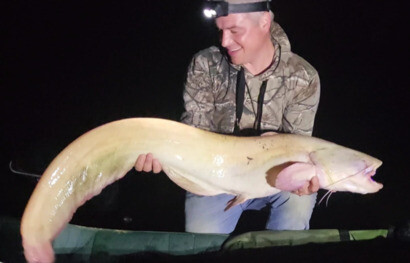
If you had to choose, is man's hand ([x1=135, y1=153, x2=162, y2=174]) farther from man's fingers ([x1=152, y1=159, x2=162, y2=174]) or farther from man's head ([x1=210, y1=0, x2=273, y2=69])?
man's head ([x1=210, y1=0, x2=273, y2=69])

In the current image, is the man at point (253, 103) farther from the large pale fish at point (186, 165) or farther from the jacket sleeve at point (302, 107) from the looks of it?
the large pale fish at point (186, 165)

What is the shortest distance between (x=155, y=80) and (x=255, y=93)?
9.91ft

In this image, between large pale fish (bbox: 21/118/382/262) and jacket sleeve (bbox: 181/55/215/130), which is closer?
large pale fish (bbox: 21/118/382/262)

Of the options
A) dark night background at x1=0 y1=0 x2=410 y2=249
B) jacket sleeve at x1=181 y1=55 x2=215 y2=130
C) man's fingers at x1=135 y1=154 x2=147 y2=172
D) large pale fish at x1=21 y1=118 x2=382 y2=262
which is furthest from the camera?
dark night background at x1=0 y1=0 x2=410 y2=249

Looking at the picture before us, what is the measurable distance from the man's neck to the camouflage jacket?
3cm

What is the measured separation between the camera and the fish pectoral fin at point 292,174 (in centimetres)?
223

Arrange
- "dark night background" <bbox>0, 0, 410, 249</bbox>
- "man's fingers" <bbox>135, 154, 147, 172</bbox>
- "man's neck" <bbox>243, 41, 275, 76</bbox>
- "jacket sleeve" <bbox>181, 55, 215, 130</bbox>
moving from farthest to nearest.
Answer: "dark night background" <bbox>0, 0, 410, 249</bbox> → "jacket sleeve" <bbox>181, 55, 215, 130</bbox> → "man's neck" <bbox>243, 41, 275, 76</bbox> → "man's fingers" <bbox>135, 154, 147, 172</bbox>

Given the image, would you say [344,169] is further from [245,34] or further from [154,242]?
[154,242]

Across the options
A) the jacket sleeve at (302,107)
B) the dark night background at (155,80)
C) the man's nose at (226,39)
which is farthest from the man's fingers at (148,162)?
the dark night background at (155,80)

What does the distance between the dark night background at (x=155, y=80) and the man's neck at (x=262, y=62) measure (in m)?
1.31

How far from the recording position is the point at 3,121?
4680 millimetres

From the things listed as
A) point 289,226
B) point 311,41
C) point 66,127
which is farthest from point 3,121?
point 311,41

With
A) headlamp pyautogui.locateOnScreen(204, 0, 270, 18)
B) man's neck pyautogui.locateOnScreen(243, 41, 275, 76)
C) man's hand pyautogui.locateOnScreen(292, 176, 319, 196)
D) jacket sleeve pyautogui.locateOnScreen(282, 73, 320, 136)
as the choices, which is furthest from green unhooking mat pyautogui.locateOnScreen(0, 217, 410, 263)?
headlamp pyautogui.locateOnScreen(204, 0, 270, 18)

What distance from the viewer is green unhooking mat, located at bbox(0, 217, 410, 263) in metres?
2.38
